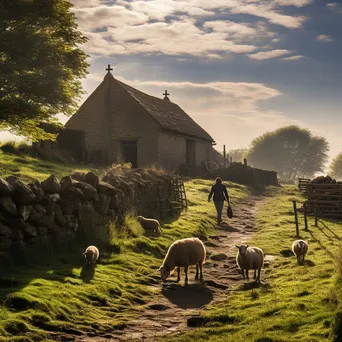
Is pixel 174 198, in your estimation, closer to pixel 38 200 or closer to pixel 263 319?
pixel 38 200

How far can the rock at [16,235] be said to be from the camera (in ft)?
33.4

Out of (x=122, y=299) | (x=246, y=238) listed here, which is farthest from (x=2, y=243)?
(x=246, y=238)

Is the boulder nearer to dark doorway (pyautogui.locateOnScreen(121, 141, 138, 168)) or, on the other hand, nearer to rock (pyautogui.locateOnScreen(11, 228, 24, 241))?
rock (pyautogui.locateOnScreen(11, 228, 24, 241))

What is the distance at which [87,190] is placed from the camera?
1334 cm

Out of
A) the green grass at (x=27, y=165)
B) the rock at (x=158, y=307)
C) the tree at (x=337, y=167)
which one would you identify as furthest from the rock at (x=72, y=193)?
the tree at (x=337, y=167)

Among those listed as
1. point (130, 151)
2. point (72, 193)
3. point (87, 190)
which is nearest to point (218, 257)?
point (87, 190)

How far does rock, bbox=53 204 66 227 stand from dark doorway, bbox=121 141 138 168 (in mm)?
25042

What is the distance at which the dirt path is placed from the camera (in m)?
7.88

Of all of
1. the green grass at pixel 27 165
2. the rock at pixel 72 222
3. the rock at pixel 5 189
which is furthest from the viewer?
the green grass at pixel 27 165

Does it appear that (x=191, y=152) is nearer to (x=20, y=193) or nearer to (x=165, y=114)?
(x=165, y=114)

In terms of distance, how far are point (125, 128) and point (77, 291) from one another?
28314 millimetres

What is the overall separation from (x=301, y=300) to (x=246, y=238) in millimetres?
9217

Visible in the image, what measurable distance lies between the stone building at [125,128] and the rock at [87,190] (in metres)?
21.2

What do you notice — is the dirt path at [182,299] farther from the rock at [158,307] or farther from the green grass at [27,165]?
the green grass at [27,165]
